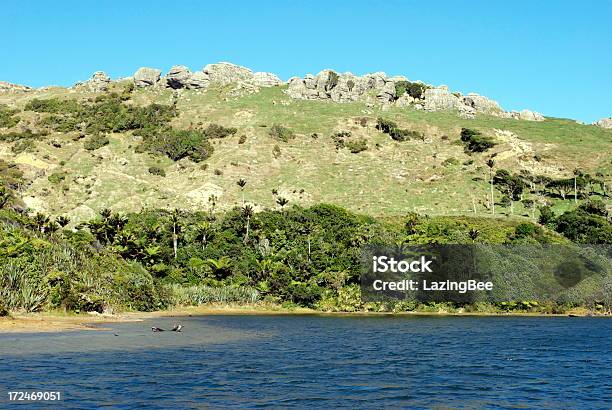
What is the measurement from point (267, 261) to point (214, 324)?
32380 mm

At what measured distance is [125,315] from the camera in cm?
6912

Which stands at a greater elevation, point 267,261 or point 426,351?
point 267,261

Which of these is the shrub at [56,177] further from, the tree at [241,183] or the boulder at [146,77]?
the boulder at [146,77]

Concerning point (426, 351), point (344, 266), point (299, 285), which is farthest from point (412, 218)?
point (426, 351)

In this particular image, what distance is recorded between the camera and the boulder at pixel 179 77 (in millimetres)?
182000

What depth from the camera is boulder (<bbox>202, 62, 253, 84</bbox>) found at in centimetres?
18712

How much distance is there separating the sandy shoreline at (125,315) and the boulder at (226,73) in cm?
10923

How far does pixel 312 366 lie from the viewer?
1346 inches

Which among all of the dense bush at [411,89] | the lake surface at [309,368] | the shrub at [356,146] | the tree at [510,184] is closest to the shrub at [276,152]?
the shrub at [356,146]

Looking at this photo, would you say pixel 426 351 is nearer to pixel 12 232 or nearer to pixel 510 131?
pixel 12 232

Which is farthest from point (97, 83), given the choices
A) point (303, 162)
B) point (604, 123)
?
point (604, 123)

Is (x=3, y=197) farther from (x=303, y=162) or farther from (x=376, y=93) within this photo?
(x=376, y=93)

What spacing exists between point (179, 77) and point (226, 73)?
14.4 metres

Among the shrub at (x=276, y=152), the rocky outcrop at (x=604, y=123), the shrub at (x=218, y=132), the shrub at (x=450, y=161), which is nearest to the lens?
the shrub at (x=450, y=161)
